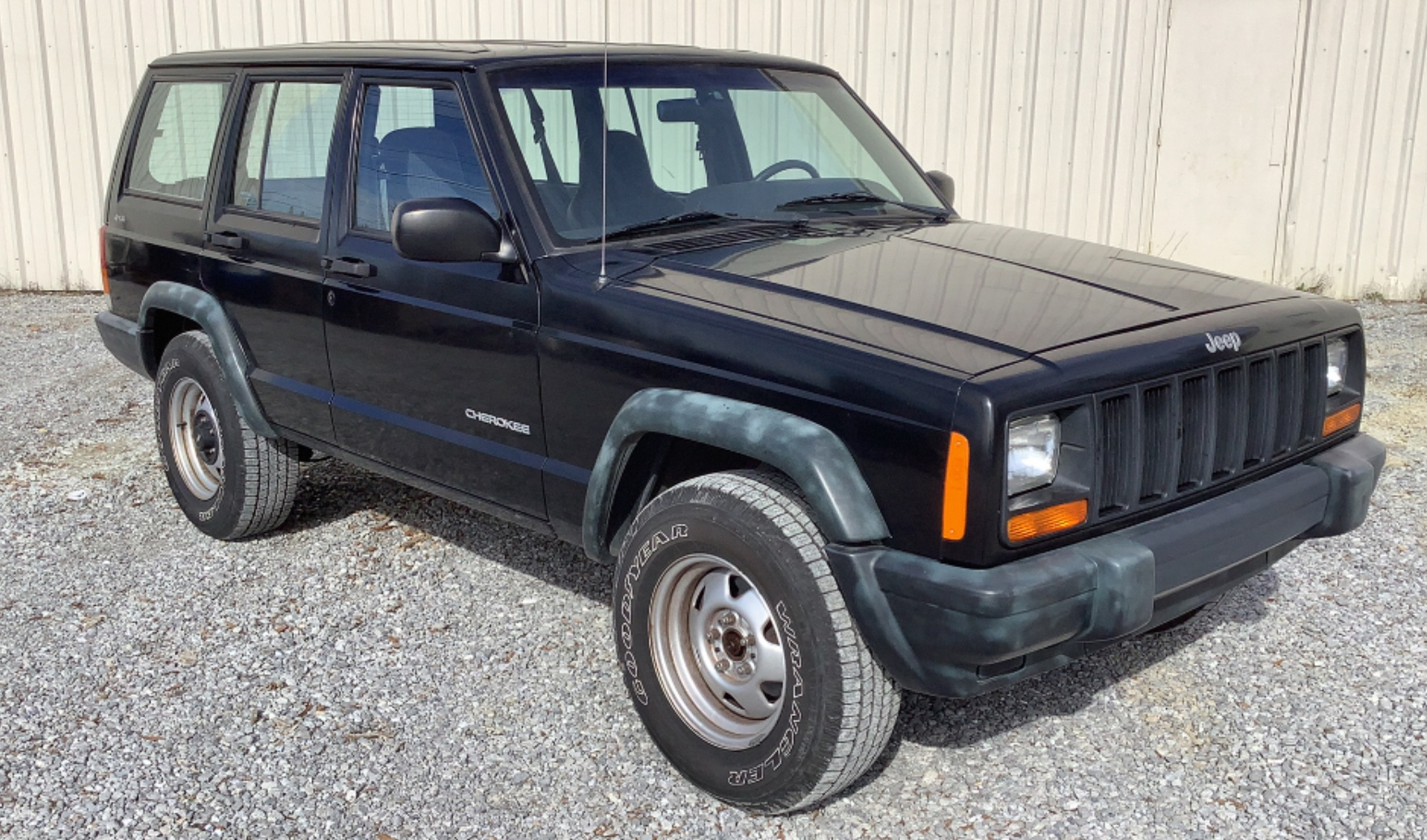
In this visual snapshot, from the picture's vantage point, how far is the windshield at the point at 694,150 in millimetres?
3871

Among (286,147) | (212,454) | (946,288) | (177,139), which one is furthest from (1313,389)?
(177,139)

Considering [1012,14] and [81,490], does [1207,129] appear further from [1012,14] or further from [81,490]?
[81,490]

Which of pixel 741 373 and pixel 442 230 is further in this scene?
pixel 442 230

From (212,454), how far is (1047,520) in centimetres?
359

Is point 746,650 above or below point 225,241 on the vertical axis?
below

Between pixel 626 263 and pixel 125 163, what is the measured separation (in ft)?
9.58

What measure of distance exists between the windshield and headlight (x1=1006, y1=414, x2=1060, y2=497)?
4.76 ft

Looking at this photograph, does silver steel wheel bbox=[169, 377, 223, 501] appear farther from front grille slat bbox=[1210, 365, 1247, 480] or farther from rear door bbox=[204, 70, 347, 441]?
front grille slat bbox=[1210, 365, 1247, 480]

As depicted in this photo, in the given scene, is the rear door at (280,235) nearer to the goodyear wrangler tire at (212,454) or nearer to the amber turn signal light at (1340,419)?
the goodyear wrangler tire at (212,454)

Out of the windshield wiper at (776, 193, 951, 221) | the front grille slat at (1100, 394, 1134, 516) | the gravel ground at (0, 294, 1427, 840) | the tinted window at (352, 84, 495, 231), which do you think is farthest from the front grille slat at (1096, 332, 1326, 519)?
the tinted window at (352, 84, 495, 231)

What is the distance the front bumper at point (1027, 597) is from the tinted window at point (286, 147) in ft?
8.32

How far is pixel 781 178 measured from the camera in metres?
4.23

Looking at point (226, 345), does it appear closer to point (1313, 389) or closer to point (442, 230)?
point (442, 230)

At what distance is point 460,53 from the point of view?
4.13 m
